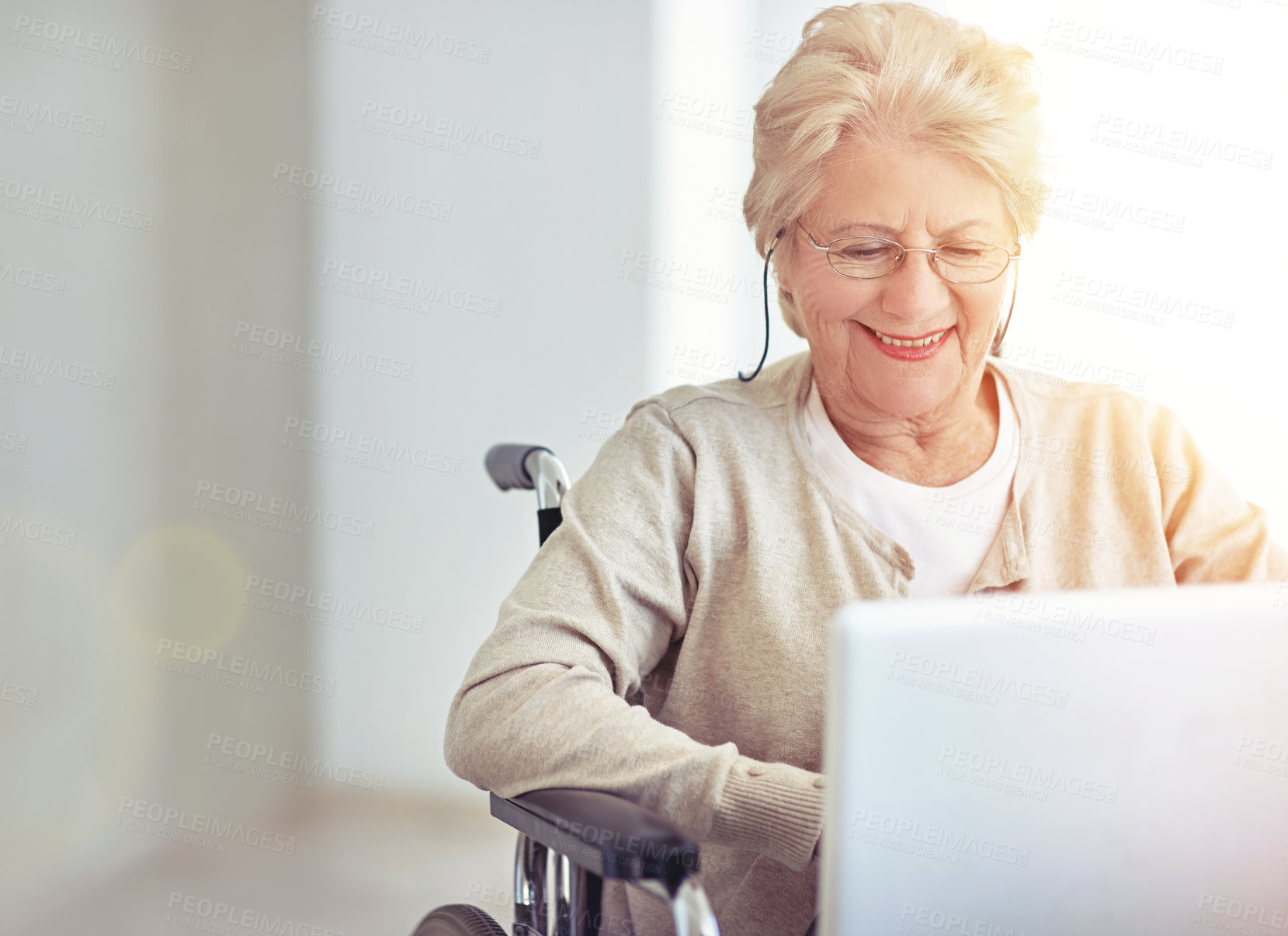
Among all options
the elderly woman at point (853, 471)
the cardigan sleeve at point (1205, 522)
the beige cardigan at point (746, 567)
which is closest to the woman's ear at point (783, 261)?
the elderly woman at point (853, 471)

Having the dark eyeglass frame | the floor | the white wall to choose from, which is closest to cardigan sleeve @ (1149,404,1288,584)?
the dark eyeglass frame

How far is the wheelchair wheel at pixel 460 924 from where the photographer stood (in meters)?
0.97

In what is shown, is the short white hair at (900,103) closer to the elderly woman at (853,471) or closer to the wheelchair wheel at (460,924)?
the elderly woman at (853,471)

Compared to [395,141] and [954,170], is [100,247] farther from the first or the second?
[954,170]

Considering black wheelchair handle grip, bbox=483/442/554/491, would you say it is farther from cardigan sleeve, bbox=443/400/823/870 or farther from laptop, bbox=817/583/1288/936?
laptop, bbox=817/583/1288/936

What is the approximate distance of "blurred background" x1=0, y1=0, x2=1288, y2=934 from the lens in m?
1.99

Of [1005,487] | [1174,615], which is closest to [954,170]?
[1005,487]

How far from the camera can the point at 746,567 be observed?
3.77 feet

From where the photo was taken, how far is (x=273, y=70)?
2379 mm

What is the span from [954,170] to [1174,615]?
69 centimetres

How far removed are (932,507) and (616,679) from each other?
1.39ft

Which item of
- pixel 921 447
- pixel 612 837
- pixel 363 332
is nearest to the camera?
pixel 612 837

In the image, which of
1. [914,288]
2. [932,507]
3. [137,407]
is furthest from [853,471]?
[137,407]

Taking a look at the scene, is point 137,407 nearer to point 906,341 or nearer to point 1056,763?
point 906,341
